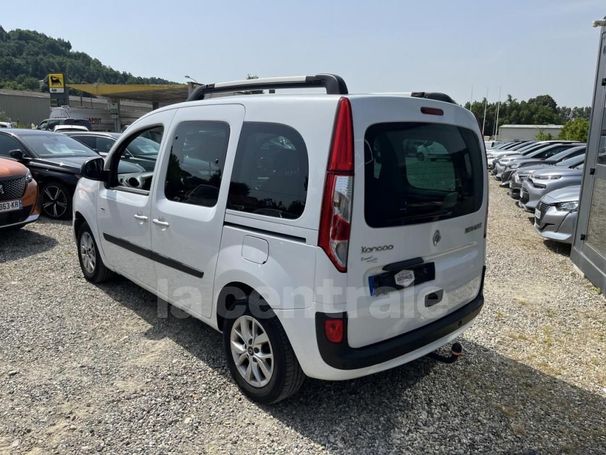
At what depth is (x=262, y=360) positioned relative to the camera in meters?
2.81

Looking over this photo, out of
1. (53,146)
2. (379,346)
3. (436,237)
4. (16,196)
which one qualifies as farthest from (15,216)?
(436,237)

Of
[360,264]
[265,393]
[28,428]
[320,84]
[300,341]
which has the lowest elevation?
[28,428]

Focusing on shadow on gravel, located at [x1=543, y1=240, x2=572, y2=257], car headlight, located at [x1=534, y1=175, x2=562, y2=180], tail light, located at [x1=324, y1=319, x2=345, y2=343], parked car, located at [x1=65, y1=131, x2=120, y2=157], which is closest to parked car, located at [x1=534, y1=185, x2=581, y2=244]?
shadow on gravel, located at [x1=543, y1=240, x2=572, y2=257]

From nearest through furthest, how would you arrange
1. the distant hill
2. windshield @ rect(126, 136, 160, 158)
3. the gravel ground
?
1. the gravel ground
2. windshield @ rect(126, 136, 160, 158)
3. the distant hill

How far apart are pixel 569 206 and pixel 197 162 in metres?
6.11

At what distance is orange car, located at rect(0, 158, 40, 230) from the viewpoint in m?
6.38

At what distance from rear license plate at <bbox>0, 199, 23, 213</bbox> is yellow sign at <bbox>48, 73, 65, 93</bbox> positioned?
4625cm

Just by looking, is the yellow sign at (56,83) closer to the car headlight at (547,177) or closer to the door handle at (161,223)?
the car headlight at (547,177)

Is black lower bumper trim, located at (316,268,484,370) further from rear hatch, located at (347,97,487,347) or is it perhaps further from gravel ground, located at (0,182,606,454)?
gravel ground, located at (0,182,606,454)

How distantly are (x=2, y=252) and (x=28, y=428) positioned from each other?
4.50 metres

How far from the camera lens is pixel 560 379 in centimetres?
338

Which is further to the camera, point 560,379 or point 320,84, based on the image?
point 560,379

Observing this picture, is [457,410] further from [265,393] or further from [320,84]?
[320,84]

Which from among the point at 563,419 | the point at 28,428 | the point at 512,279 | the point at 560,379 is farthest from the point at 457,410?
the point at 512,279
